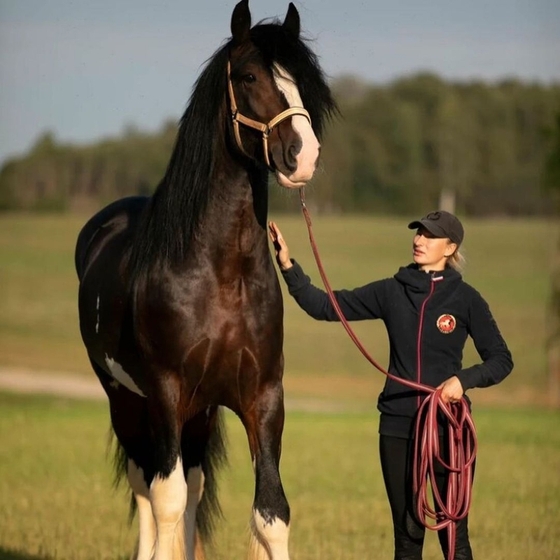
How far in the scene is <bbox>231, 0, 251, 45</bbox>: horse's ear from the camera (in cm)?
542

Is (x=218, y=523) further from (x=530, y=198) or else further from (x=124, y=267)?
(x=530, y=198)

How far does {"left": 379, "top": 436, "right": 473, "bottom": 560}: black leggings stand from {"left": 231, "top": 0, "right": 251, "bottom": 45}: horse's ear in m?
1.93

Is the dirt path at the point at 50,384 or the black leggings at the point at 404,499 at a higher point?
the black leggings at the point at 404,499

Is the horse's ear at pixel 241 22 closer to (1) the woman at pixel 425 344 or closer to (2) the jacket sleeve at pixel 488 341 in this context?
(1) the woman at pixel 425 344

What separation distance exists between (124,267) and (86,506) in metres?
4.00

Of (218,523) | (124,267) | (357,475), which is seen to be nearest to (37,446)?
(357,475)

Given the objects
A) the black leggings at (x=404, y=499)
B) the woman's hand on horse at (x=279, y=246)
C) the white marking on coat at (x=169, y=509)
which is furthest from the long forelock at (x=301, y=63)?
the white marking on coat at (x=169, y=509)

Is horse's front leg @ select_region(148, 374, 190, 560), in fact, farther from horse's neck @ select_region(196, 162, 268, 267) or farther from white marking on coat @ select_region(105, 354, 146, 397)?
white marking on coat @ select_region(105, 354, 146, 397)

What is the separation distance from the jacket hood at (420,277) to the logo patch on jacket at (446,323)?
0.17m

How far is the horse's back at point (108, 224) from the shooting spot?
743cm

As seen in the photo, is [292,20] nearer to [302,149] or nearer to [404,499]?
[302,149]

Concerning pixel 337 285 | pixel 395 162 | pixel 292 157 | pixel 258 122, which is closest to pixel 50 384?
pixel 337 285

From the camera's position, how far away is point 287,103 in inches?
204

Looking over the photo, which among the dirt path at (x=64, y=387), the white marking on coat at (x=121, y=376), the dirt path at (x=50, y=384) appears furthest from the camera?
the dirt path at (x=50, y=384)
